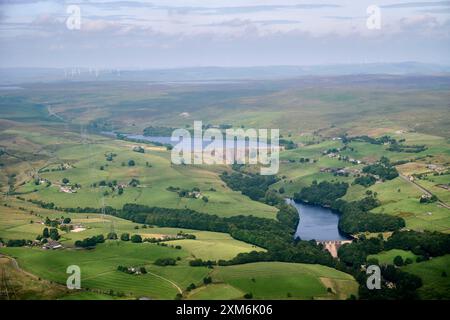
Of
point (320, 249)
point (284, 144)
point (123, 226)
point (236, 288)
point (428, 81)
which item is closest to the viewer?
point (236, 288)

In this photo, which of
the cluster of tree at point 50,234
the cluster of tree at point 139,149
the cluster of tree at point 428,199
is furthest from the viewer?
the cluster of tree at point 139,149

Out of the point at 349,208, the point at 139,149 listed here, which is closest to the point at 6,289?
the point at 349,208

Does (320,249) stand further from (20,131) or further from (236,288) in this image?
(20,131)

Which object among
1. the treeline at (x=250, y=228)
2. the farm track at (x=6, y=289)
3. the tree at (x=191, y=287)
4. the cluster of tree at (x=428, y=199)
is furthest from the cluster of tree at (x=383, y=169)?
the farm track at (x=6, y=289)

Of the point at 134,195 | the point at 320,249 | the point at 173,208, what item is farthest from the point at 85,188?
the point at 320,249

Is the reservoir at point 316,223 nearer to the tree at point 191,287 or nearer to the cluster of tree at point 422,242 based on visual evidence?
the cluster of tree at point 422,242

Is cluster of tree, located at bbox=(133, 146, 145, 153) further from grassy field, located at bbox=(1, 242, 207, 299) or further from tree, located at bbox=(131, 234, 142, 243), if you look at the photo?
grassy field, located at bbox=(1, 242, 207, 299)
